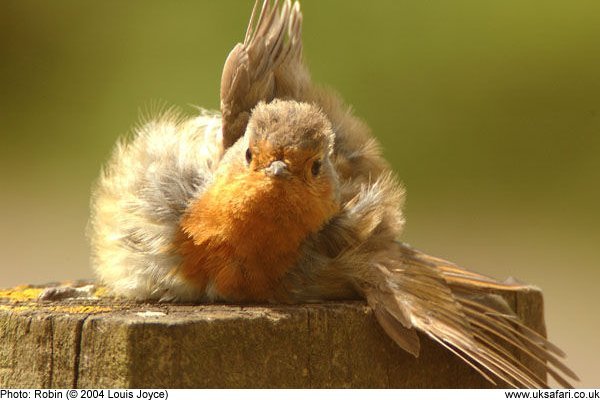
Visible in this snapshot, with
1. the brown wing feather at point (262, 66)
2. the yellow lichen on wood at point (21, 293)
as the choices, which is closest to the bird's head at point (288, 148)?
the brown wing feather at point (262, 66)

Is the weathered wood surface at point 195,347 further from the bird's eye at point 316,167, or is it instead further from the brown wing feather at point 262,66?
the brown wing feather at point 262,66

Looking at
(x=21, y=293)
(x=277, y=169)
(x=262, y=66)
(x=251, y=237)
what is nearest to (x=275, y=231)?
(x=251, y=237)

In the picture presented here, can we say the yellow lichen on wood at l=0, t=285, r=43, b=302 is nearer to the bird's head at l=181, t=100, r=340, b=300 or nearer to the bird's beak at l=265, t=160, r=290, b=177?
the bird's head at l=181, t=100, r=340, b=300

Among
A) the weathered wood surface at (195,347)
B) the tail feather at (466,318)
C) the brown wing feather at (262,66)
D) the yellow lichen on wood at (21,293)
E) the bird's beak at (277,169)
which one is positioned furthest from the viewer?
the brown wing feather at (262,66)

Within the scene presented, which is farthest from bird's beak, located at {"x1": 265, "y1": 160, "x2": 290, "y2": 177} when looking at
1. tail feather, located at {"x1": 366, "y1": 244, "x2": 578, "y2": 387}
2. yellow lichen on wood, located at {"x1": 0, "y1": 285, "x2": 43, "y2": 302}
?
yellow lichen on wood, located at {"x1": 0, "y1": 285, "x2": 43, "y2": 302}

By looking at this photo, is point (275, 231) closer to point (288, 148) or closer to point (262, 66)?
point (288, 148)

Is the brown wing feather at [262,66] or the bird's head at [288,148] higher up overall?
the brown wing feather at [262,66]

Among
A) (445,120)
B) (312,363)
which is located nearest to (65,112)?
(445,120)
